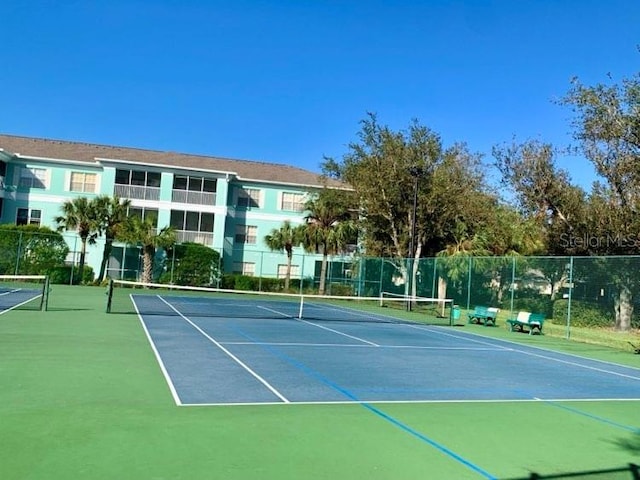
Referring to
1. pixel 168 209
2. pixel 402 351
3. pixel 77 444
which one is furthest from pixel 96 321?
pixel 168 209

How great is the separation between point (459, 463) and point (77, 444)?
365cm

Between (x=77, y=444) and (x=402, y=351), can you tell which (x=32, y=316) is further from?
(x=77, y=444)

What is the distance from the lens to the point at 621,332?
2091 centimetres

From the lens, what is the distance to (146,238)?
125ft

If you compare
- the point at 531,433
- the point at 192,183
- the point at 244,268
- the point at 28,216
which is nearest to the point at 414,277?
the point at 244,268

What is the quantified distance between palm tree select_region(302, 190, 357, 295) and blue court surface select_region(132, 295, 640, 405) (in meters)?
22.3

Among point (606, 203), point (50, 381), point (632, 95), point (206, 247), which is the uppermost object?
point (632, 95)

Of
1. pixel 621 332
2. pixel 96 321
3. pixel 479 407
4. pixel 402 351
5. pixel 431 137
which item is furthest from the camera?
pixel 431 137

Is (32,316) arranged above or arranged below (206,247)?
below

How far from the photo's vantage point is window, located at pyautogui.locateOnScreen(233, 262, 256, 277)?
47.2m

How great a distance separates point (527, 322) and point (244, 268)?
91.8 ft

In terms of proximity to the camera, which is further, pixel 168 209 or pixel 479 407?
pixel 168 209

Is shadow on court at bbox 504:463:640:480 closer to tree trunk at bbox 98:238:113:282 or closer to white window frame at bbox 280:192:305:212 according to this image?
tree trunk at bbox 98:238:113:282

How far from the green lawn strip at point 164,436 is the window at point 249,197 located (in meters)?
38.5
